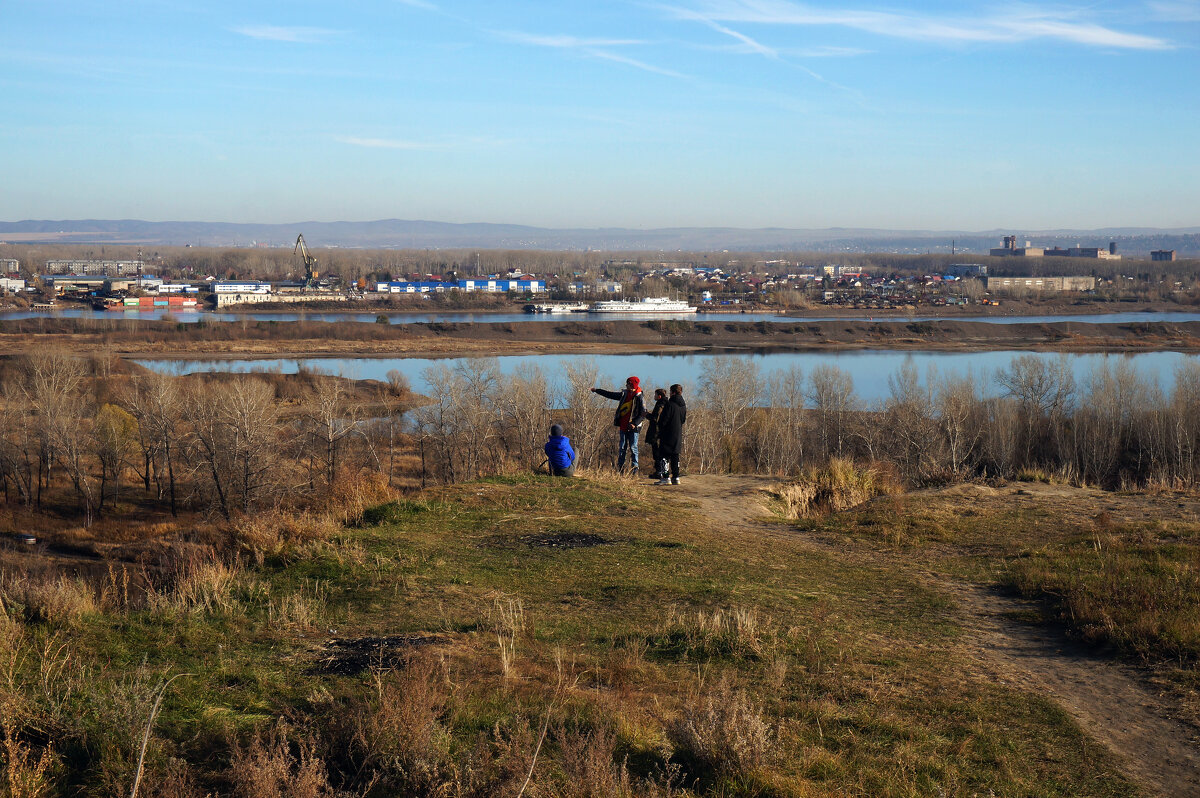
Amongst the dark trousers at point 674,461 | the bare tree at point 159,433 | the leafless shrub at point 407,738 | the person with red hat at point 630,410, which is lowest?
the bare tree at point 159,433

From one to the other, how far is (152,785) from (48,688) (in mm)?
969

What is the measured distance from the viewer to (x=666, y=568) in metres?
6.82

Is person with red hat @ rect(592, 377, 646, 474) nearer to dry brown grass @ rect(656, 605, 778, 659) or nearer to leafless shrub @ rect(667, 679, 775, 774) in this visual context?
dry brown grass @ rect(656, 605, 778, 659)

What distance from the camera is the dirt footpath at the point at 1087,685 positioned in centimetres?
370

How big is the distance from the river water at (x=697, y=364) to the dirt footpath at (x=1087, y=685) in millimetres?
34631

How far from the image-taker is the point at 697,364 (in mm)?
52438

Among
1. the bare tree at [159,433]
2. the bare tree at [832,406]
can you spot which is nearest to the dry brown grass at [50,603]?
the bare tree at [159,433]

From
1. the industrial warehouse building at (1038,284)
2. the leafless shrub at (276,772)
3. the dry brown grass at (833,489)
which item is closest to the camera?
the leafless shrub at (276,772)

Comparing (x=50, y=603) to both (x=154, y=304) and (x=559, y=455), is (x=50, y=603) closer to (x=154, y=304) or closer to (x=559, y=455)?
(x=559, y=455)

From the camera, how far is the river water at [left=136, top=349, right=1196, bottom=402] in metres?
45.1

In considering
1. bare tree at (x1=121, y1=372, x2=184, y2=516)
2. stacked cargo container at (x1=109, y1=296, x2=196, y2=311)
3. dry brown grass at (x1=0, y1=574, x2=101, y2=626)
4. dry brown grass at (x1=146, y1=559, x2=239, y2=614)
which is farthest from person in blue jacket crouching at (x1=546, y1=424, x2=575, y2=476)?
stacked cargo container at (x1=109, y1=296, x2=196, y2=311)

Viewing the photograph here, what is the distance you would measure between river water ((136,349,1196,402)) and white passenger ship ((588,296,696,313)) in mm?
33881

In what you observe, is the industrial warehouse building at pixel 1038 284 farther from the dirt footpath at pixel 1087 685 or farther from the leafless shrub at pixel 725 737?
the leafless shrub at pixel 725 737

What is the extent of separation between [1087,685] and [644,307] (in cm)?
9018
